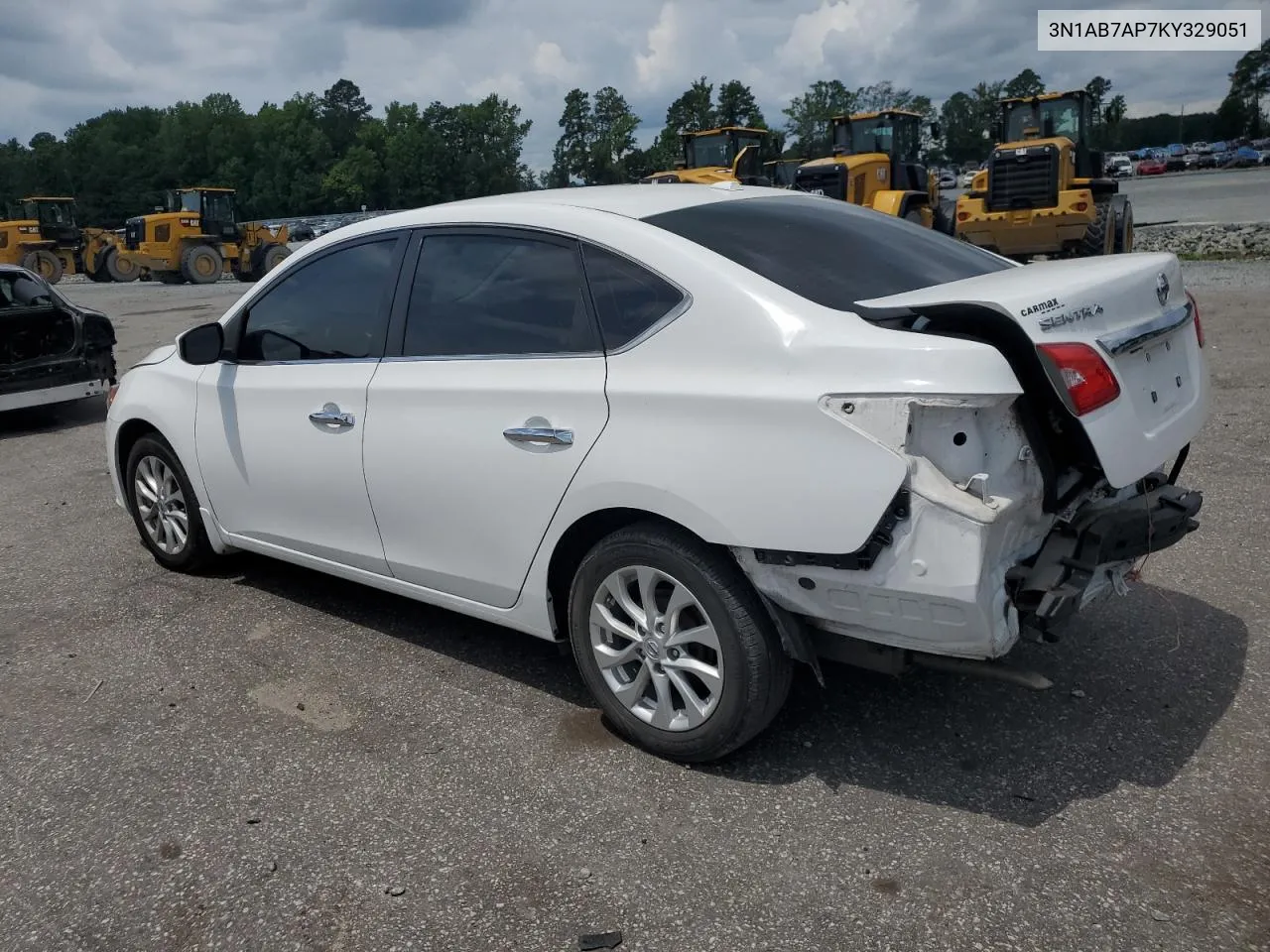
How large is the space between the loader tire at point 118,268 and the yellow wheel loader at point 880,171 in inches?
923

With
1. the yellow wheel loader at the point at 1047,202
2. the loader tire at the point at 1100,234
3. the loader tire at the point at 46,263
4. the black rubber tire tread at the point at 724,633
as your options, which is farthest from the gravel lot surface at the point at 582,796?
the loader tire at the point at 46,263

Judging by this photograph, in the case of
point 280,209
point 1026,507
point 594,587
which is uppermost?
point 280,209

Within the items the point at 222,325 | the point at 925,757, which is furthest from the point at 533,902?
the point at 222,325

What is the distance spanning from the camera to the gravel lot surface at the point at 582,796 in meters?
2.63

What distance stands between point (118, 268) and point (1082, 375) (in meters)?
35.5

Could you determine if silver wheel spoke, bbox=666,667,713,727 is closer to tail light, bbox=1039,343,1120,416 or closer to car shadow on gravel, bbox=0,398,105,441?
tail light, bbox=1039,343,1120,416

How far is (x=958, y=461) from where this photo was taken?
271cm

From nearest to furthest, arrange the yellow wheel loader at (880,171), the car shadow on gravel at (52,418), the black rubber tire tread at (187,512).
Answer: the black rubber tire tread at (187,512) → the car shadow on gravel at (52,418) → the yellow wheel loader at (880,171)

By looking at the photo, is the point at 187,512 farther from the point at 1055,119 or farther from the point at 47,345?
the point at 1055,119

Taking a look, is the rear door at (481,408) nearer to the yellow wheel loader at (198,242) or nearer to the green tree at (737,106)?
the yellow wheel loader at (198,242)

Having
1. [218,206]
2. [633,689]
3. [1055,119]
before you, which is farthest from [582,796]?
[218,206]

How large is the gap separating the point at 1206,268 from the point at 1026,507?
16.4 metres

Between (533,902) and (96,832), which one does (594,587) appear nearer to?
(533,902)

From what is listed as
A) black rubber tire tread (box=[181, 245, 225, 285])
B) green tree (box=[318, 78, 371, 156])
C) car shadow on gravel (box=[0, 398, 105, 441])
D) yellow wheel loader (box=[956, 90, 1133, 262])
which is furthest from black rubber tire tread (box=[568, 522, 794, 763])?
green tree (box=[318, 78, 371, 156])
